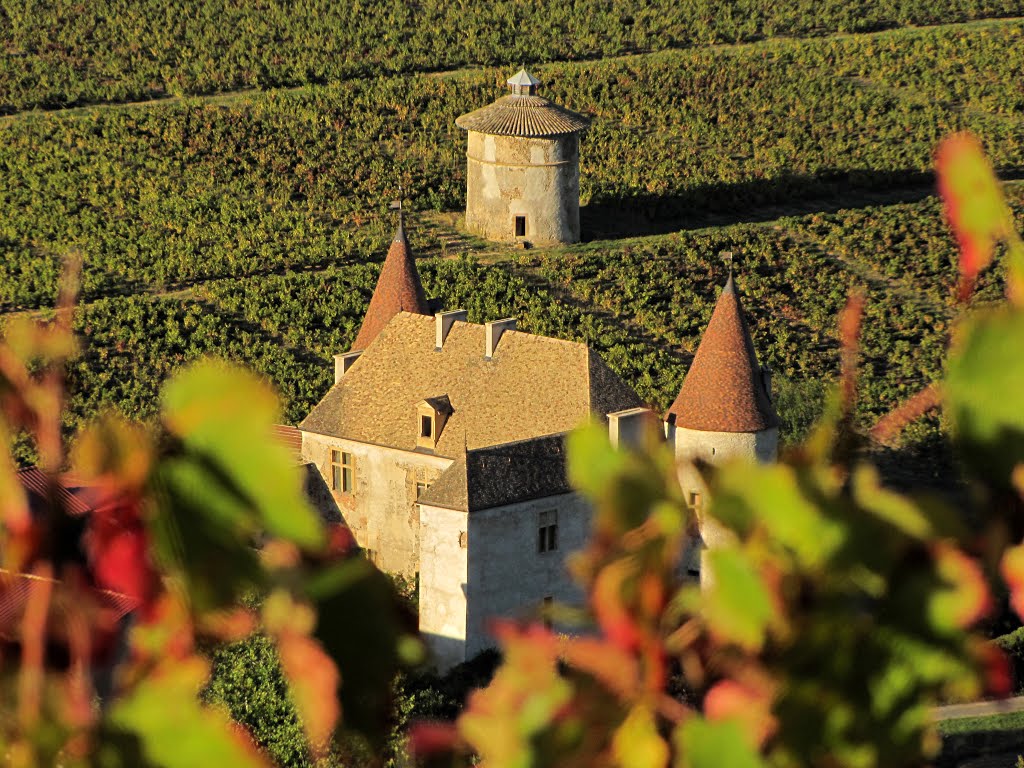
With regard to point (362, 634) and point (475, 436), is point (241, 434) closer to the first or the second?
point (362, 634)

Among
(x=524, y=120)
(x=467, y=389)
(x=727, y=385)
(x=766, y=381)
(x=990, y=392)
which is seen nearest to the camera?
(x=990, y=392)

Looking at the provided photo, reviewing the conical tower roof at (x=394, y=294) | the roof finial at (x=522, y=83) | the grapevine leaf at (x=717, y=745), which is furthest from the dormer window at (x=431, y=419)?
the grapevine leaf at (x=717, y=745)

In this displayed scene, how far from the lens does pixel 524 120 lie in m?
55.7

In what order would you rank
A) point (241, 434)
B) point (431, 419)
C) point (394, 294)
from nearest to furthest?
point (241, 434)
point (431, 419)
point (394, 294)

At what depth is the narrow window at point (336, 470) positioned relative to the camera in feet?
115

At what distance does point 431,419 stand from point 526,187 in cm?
2394

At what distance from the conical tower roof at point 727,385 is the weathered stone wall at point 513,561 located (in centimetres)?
321

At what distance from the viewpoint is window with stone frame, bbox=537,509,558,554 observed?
3072 centimetres

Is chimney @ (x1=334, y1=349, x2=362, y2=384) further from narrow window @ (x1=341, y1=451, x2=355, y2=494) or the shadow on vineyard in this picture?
the shadow on vineyard

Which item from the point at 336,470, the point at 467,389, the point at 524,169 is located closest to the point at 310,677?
the point at 467,389

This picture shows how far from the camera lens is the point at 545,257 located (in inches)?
2221

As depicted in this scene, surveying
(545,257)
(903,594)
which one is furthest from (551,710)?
(545,257)

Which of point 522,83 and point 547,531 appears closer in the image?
point 547,531

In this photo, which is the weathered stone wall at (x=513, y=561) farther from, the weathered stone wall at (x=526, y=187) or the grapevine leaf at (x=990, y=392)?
the grapevine leaf at (x=990, y=392)
